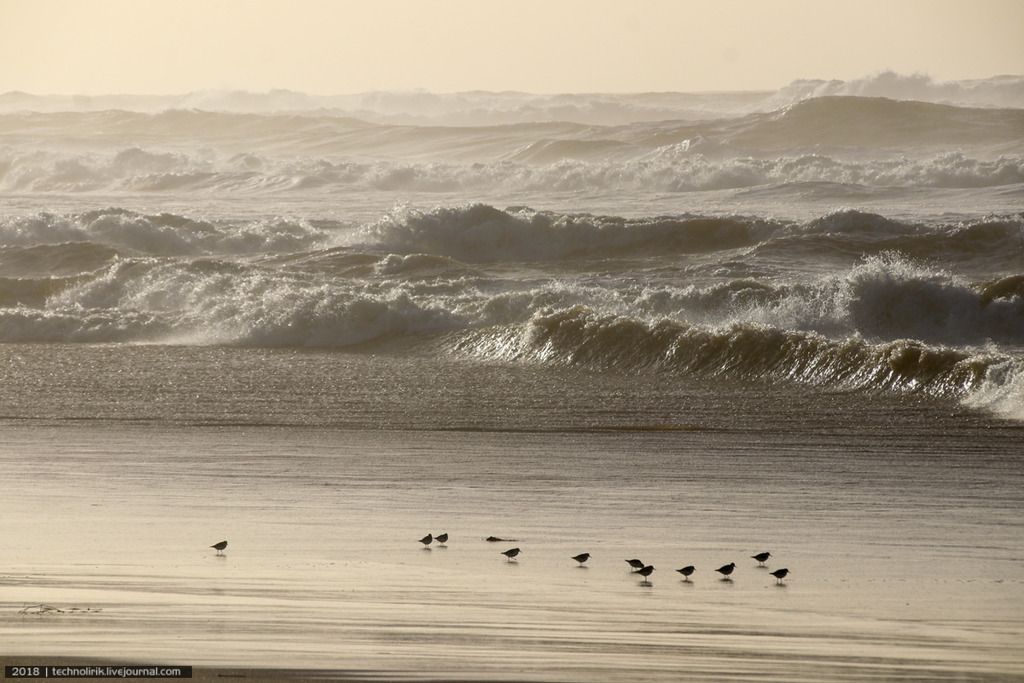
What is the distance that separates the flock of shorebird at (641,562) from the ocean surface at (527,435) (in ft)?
0.26

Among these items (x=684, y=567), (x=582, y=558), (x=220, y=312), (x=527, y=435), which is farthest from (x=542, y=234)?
(x=684, y=567)

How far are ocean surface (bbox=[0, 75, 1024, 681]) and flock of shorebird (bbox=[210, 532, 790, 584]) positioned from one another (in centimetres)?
8

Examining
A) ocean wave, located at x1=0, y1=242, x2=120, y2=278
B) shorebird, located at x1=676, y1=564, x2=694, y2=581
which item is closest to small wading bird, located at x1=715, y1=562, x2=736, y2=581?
shorebird, located at x1=676, y1=564, x2=694, y2=581

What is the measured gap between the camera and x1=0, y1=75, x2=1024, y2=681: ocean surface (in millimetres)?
6375

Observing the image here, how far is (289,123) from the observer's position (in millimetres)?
55375

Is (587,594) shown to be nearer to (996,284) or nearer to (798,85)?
(996,284)

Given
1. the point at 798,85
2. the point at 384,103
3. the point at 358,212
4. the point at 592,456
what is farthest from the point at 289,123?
the point at 592,456

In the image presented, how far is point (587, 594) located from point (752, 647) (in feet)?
3.41

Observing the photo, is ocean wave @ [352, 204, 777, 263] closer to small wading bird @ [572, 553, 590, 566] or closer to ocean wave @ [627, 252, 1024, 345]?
ocean wave @ [627, 252, 1024, 345]

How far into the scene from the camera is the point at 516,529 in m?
8.30

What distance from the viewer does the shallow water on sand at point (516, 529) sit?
6.09 metres

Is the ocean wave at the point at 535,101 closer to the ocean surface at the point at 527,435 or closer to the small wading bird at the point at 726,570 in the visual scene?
the ocean surface at the point at 527,435

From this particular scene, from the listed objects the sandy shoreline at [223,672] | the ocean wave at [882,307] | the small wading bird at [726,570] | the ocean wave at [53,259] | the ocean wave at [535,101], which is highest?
the ocean wave at [535,101]

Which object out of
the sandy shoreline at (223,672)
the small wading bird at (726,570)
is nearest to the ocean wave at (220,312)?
the small wading bird at (726,570)
